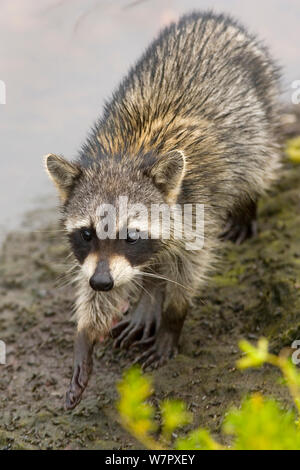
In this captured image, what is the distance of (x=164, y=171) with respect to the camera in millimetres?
4375

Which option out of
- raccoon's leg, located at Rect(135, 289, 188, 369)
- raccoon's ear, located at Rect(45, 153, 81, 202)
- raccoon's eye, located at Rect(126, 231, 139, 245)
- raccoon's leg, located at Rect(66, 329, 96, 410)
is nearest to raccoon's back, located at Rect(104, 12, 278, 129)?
raccoon's ear, located at Rect(45, 153, 81, 202)

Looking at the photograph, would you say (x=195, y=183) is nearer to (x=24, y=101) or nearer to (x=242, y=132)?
(x=242, y=132)

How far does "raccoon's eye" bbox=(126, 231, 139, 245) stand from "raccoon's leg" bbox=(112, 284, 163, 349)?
114 cm

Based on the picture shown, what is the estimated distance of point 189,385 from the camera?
470cm

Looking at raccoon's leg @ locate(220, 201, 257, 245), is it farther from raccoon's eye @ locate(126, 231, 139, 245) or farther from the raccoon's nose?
the raccoon's nose

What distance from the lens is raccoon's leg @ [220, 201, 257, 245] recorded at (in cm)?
627

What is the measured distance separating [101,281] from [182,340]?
5.30 ft

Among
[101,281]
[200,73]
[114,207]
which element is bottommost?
[101,281]

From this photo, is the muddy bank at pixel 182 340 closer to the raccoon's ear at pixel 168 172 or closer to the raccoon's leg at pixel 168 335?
the raccoon's leg at pixel 168 335

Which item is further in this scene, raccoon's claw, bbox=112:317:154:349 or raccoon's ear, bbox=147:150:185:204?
raccoon's claw, bbox=112:317:154:349

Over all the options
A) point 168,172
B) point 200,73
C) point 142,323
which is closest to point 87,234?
point 168,172

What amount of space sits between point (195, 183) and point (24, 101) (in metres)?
5.66

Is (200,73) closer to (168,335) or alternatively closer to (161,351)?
(168,335)
